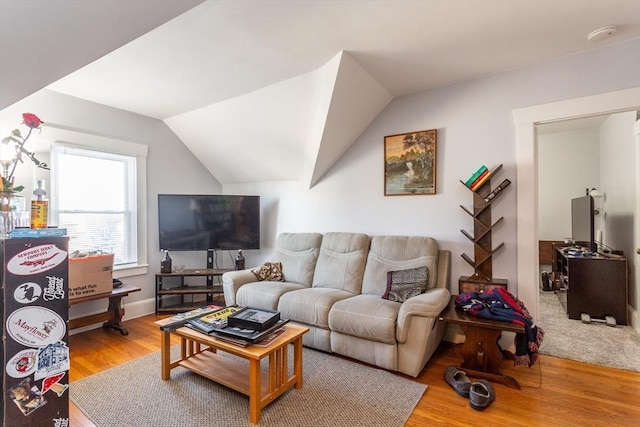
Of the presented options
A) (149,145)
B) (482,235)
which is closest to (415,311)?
(482,235)

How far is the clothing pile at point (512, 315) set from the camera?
217 cm

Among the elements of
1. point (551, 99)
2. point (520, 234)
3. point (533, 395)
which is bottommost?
point (533, 395)

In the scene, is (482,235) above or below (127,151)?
below

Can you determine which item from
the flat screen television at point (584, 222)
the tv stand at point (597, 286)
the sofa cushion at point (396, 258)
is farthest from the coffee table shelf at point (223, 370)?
the flat screen television at point (584, 222)

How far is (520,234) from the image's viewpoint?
2.71 meters

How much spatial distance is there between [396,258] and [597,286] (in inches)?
96.2

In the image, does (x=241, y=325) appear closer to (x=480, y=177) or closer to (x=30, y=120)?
(x=30, y=120)

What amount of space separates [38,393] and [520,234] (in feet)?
11.2

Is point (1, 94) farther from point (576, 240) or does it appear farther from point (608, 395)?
point (576, 240)

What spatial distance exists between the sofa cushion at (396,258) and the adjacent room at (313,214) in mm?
20

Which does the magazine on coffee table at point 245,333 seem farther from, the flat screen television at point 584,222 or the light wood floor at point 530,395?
the flat screen television at point 584,222

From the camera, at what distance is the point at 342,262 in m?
3.30

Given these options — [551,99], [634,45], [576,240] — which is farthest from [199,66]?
[576,240]

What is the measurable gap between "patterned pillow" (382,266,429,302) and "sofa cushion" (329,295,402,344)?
102 mm
